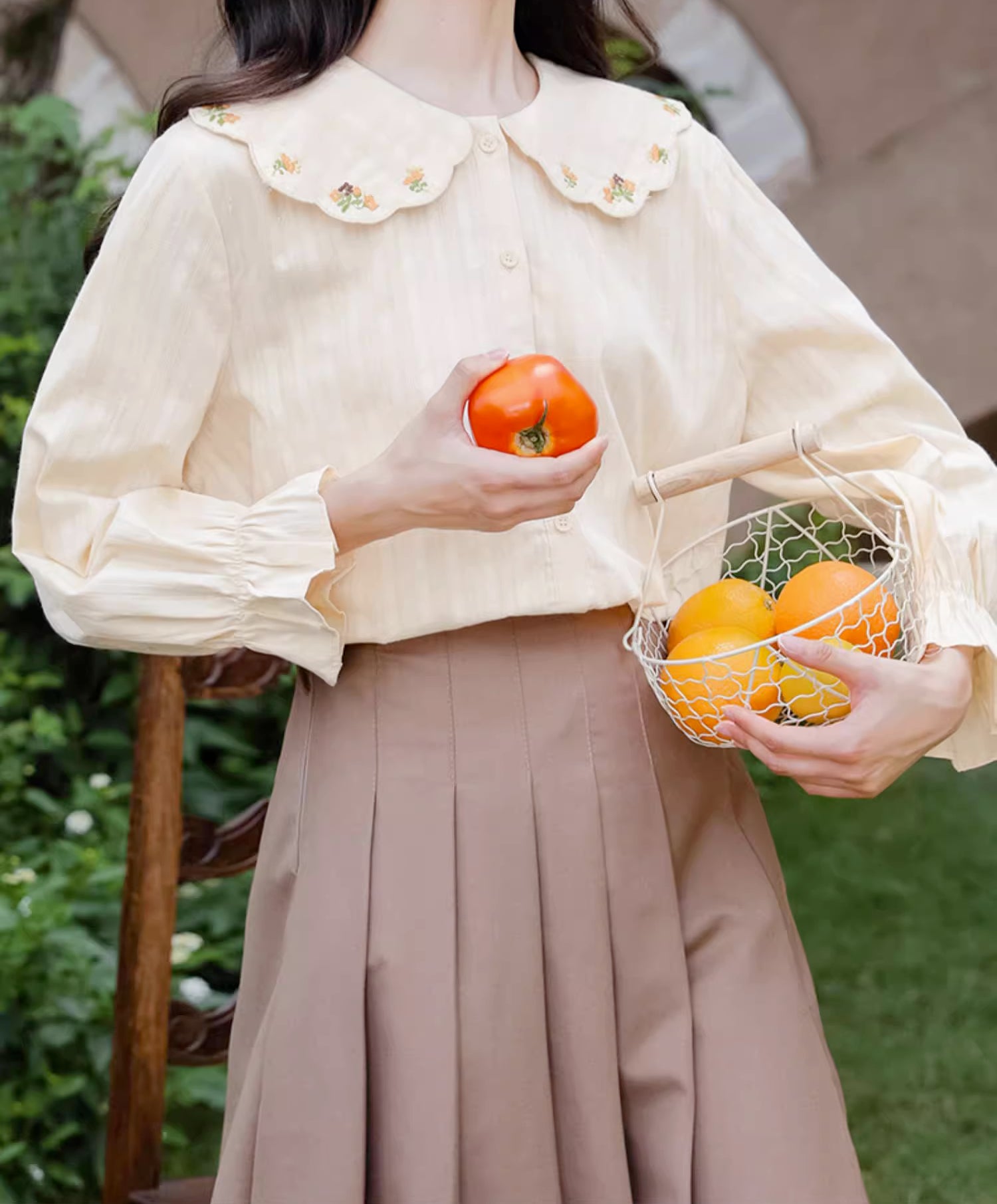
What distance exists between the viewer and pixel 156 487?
4.76ft

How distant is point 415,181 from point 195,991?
5.82ft

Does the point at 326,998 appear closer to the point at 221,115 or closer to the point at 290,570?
the point at 290,570

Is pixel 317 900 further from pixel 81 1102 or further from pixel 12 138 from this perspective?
pixel 12 138

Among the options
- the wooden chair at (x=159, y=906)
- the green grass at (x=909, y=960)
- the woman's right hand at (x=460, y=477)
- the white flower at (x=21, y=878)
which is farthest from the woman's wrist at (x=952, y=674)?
the white flower at (x=21, y=878)

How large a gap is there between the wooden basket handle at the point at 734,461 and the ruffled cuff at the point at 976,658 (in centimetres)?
18

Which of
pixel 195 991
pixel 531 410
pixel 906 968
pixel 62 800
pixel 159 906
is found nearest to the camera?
pixel 531 410

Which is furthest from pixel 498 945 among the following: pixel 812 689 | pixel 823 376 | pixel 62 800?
pixel 62 800

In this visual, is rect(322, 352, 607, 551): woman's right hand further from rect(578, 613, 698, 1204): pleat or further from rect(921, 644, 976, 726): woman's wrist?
rect(921, 644, 976, 726): woman's wrist

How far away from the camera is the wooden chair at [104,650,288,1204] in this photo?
2178 mm

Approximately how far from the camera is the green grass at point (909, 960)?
311 centimetres

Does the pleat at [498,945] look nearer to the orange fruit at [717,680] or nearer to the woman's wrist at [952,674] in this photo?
the orange fruit at [717,680]

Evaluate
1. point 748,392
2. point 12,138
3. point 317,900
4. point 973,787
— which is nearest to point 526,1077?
point 317,900

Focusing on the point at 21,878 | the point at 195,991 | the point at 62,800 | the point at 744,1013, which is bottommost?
the point at 62,800

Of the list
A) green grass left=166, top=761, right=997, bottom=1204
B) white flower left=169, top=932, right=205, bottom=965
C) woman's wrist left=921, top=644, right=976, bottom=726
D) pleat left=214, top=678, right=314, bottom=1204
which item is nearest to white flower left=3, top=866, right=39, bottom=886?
white flower left=169, top=932, right=205, bottom=965
